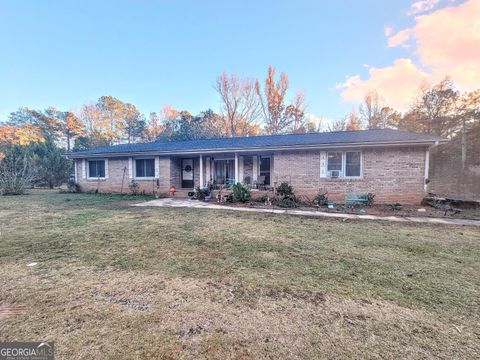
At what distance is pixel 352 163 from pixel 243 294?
880 centimetres

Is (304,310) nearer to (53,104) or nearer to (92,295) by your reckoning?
(92,295)

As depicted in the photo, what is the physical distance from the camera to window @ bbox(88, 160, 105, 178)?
13656 mm

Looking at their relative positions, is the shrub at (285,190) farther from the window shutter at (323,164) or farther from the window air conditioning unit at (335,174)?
the window air conditioning unit at (335,174)

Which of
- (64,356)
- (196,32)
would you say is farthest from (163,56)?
(64,356)

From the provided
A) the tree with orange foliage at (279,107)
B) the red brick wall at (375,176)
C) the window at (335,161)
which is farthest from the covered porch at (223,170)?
the tree with orange foliage at (279,107)

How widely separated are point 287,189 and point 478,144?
45.7 ft

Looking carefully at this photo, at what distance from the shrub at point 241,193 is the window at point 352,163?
4.42 meters

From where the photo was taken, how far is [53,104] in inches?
1152

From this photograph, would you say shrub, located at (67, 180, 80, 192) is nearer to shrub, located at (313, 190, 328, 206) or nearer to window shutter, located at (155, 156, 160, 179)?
window shutter, located at (155, 156, 160, 179)

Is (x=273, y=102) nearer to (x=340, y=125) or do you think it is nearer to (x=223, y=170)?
(x=340, y=125)

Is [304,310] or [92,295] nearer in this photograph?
[304,310]

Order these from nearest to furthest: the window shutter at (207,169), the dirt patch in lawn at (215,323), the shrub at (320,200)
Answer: the dirt patch in lawn at (215,323)
the shrub at (320,200)
the window shutter at (207,169)

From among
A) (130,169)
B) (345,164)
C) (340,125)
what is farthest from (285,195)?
(340,125)

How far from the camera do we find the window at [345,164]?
370 inches
